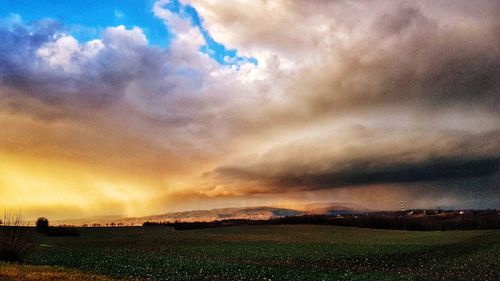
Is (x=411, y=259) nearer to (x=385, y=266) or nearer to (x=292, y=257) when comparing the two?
(x=385, y=266)

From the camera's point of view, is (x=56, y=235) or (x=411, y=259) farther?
(x=56, y=235)

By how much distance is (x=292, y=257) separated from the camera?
51.0 meters

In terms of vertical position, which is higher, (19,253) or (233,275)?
(19,253)

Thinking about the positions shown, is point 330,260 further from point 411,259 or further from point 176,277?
point 176,277

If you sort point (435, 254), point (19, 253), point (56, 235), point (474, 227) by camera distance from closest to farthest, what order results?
point (19, 253), point (435, 254), point (56, 235), point (474, 227)

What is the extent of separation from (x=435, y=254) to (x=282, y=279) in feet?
114

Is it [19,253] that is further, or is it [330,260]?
[330,260]

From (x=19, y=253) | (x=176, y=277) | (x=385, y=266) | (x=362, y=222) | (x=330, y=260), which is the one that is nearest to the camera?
(x=176, y=277)

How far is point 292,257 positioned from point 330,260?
4.65m

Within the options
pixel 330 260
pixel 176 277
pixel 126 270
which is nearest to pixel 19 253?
pixel 126 270

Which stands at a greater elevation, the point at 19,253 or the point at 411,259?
the point at 19,253

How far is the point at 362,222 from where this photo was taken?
168m

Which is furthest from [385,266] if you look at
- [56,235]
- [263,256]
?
[56,235]

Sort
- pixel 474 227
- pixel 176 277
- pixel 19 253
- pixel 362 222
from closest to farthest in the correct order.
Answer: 1. pixel 176 277
2. pixel 19 253
3. pixel 474 227
4. pixel 362 222
